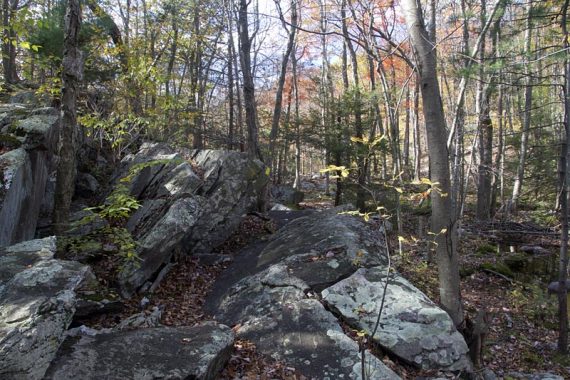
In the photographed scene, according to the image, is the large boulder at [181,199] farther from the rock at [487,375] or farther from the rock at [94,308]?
the rock at [487,375]

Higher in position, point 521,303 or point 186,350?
point 186,350

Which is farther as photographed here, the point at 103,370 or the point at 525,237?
the point at 525,237

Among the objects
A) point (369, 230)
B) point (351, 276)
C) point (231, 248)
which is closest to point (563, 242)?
point (369, 230)

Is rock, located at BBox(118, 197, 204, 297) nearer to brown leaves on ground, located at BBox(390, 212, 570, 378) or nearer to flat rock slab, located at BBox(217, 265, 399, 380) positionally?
flat rock slab, located at BBox(217, 265, 399, 380)

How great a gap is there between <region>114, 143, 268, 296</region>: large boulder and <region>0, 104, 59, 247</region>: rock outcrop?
133 cm

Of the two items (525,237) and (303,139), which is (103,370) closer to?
(303,139)

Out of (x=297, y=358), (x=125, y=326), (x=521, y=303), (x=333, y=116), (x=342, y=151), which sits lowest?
(x=521, y=303)

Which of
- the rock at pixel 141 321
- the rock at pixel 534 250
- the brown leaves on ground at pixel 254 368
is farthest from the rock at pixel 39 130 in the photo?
the rock at pixel 534 250

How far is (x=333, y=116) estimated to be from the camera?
13961 mm

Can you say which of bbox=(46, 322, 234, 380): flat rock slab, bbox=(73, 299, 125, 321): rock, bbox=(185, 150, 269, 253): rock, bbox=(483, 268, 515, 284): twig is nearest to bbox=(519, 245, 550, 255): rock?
bbox=(483, 268, 515, 284): twig

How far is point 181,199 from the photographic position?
6.80 metres

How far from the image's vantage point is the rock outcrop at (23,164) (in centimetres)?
525

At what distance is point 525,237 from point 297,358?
37.0ft

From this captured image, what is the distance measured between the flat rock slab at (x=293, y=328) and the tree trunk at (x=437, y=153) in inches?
79.2
